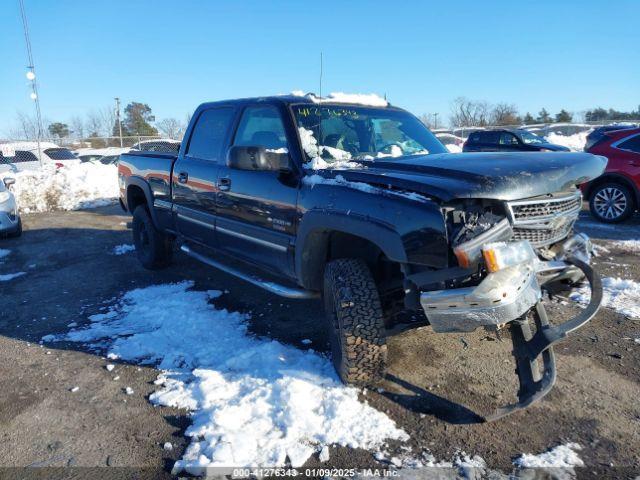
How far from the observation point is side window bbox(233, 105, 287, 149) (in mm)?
3857

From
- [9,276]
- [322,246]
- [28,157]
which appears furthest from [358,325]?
[28,157]

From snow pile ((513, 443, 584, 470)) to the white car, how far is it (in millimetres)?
15078

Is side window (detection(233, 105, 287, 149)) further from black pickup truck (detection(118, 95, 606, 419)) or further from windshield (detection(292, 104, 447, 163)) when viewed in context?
windshield (detection(292, 104, 447, 163))

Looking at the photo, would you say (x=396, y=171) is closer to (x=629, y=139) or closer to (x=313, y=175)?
(x=313, y=175)

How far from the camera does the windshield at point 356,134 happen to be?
3688mm

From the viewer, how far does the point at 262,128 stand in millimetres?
4078

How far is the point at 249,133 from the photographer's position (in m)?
4.24

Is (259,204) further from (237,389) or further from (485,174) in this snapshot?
(485,174)

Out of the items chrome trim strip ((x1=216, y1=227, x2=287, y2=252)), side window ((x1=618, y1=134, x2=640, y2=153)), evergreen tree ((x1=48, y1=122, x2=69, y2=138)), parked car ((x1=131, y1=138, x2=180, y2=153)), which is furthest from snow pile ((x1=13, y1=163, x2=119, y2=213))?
evergreen tree ((x1=48, y1=122, x2=69, y2=138))

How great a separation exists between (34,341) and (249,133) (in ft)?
8.30

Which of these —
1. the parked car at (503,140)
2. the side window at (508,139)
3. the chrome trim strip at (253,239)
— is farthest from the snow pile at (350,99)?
the side window at (508,139)

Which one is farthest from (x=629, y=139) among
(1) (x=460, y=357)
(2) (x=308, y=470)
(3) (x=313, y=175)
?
(2) (x=308, y=470)

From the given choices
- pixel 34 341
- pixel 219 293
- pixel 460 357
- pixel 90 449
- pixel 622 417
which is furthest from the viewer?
pixel 219 293

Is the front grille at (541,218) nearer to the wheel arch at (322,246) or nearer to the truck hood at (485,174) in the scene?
the truck hood at (485,174)
